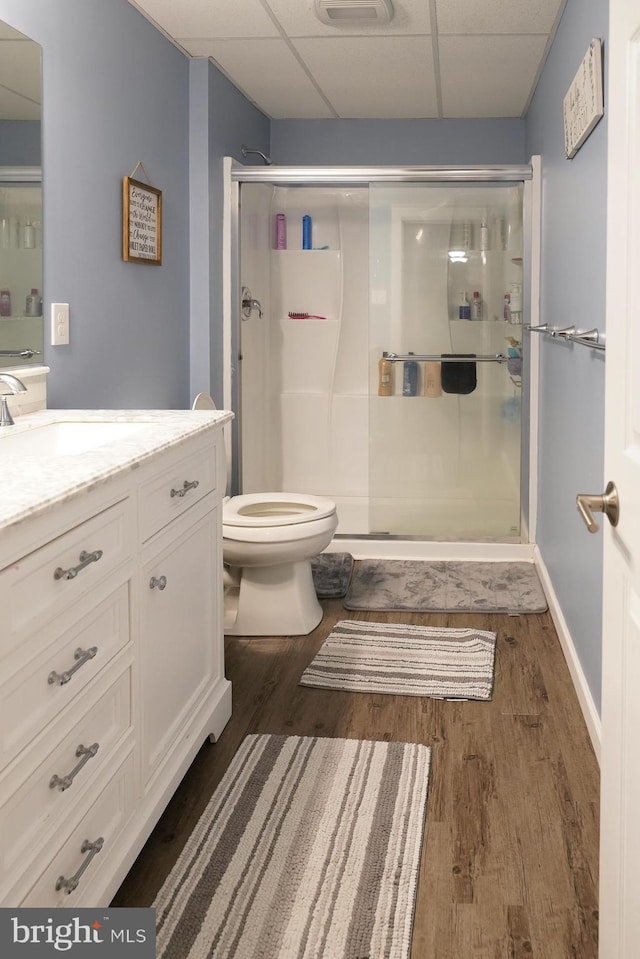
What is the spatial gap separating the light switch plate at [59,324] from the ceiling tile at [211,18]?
46.2 inches

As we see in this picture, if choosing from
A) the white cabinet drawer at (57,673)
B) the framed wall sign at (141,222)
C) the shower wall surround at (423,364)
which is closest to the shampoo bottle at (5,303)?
the framed wall sign at (141,222)

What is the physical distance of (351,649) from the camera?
3.20 meters

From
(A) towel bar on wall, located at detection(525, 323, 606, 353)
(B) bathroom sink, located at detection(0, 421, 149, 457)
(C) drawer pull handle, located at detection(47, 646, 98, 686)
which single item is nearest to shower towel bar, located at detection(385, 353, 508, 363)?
(A) towel bar on wall, located at detection(525, 323, 606, 353)

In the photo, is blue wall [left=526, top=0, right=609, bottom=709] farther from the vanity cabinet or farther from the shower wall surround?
the vanity cabinet

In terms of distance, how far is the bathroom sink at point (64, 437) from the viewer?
7.03ft

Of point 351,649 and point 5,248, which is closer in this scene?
point 5,248

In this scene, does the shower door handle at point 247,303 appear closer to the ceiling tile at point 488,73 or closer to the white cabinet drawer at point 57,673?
the ceiling tile at point 488,73

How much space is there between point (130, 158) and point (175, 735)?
6.39ft

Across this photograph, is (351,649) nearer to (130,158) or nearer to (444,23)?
(130,158)

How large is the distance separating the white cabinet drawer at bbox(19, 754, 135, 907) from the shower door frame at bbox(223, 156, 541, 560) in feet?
8.05

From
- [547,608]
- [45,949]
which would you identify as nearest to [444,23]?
[547,608]

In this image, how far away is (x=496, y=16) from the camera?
3.25 m

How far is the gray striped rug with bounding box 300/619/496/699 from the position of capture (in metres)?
2.87

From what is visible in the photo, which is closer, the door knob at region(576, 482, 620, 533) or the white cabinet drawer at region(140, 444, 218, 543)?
the door knob at region(576, 482, 620, 533)
